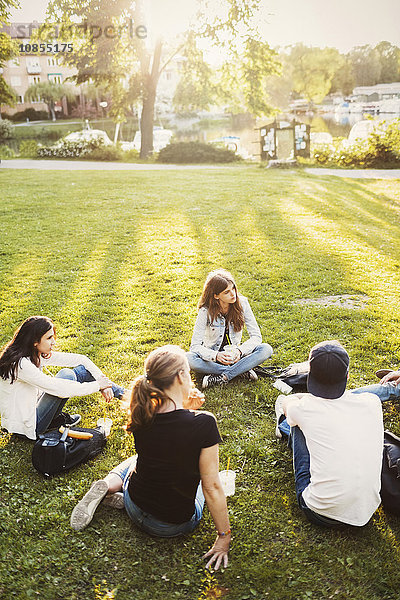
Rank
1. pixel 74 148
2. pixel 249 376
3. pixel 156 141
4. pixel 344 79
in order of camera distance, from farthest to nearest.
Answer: pixel 344 79
pixel 156 141
pixel 74 148
pixel 249 376

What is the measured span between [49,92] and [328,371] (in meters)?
45.6

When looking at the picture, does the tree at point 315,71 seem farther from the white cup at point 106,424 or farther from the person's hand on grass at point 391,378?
the white cup at point 106,424

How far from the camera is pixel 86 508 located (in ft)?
9.57

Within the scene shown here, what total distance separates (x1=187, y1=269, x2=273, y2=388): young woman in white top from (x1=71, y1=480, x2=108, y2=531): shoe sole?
5.37ft

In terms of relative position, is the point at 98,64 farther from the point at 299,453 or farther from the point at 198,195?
the point at 299,453

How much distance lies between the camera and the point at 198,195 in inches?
497

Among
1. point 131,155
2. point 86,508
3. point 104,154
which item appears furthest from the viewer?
point 131,155

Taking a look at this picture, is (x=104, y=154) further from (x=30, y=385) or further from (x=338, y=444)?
(x=338, y=444)

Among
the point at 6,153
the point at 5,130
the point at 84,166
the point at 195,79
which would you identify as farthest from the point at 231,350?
the point at 5,130

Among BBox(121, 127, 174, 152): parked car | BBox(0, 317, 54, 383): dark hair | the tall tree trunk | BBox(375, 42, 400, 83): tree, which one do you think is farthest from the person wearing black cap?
BBox(375, 42, 400, 83): tree

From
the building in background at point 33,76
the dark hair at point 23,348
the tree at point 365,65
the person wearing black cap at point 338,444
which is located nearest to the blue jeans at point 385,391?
the person wearing black cap at point 338,444

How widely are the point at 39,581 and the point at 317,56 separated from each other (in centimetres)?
7018

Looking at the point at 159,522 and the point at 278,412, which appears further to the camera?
the point at 278,412

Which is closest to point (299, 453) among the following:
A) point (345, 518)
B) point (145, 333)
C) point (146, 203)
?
point (345, 518)
